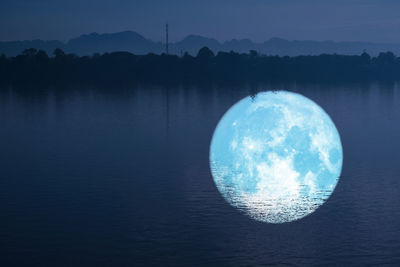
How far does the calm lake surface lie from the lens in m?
36.7

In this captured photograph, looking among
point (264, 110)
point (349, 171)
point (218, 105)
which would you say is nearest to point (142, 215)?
point (349, 171)

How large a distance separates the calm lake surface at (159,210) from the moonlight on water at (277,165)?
54.4 inches

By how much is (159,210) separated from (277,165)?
24.5 m

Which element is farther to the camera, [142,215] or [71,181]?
[71,181]

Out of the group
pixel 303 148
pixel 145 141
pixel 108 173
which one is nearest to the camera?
pixel 108 173

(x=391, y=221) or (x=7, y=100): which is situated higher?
(x=7, y=100)

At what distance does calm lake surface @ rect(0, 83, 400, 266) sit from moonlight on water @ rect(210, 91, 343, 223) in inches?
54.4

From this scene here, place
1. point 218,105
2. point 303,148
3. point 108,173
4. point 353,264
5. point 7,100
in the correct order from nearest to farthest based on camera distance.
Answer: point 353,264 < point 108,173 < point 303,148 < point 218,105 < point 7,100

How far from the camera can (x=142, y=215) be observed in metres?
45.1

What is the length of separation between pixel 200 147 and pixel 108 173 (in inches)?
851

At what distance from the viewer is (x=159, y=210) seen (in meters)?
46.5

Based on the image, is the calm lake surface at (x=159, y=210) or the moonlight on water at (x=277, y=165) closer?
the calm lake surface at (x=159, y=210)

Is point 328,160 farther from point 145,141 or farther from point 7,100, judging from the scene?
point 7,100

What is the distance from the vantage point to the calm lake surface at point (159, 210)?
1446 inches
